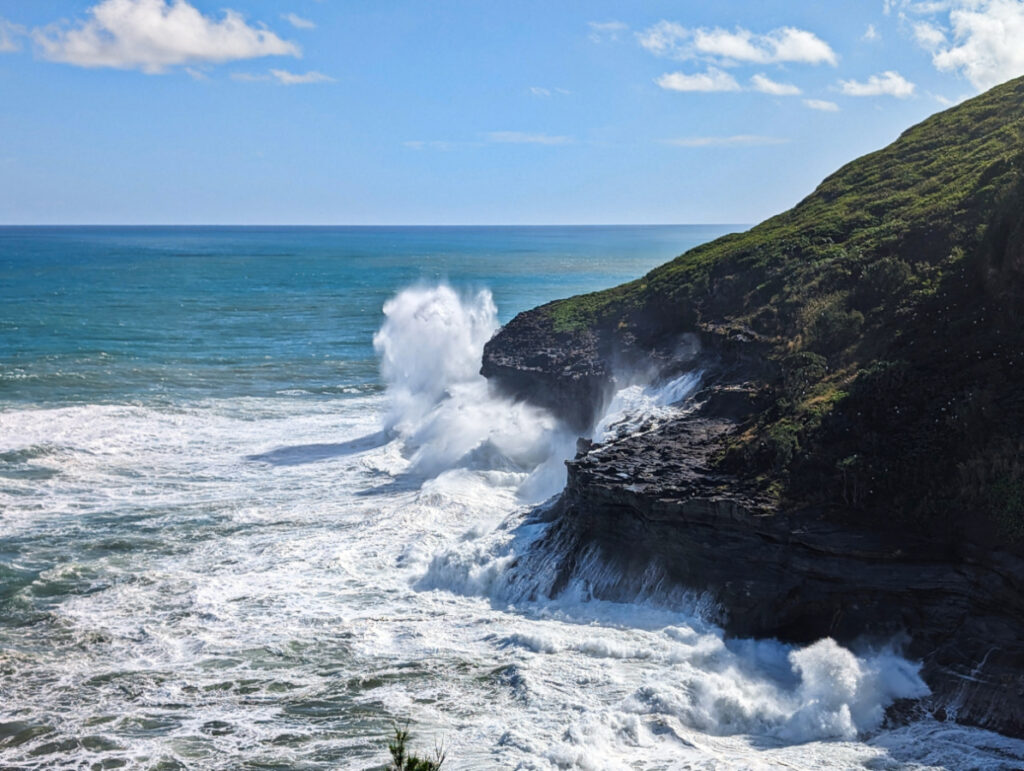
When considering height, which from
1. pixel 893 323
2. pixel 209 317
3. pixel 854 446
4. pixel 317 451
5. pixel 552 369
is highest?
pixel 893 323

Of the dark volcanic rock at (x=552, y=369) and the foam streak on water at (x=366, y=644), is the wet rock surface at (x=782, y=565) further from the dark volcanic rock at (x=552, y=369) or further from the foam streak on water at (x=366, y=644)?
the dark volcanic rock at (x=552, y=369)

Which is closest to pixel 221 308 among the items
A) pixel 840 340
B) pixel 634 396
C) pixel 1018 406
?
pixel 634 396

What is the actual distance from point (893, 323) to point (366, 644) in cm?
1520

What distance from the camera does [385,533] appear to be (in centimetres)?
2652

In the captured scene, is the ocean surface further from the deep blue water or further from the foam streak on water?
the deep blue water

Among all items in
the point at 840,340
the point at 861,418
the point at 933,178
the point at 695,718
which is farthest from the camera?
the point at 933,178

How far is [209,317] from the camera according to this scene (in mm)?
76750

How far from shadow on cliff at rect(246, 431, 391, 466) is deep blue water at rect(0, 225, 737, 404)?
450 inches

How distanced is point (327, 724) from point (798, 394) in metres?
13.5

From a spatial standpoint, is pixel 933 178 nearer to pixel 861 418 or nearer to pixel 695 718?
pixel 861 418

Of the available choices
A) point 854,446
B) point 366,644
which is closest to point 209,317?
point 366,644

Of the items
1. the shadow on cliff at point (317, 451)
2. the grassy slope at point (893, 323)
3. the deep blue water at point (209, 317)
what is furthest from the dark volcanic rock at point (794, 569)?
the deep blue water at point (209, 317)

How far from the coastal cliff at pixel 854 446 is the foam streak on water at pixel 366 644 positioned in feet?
3.22

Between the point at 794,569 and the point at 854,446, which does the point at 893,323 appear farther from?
the point at 794,569
